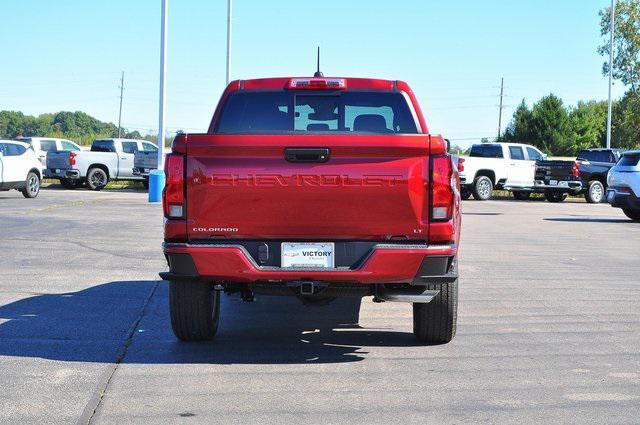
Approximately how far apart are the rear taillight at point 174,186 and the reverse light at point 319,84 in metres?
1.45

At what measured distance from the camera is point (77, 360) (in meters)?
6.92

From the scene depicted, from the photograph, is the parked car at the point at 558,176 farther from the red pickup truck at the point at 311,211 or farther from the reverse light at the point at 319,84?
the red pickup truck at the point at 311,211

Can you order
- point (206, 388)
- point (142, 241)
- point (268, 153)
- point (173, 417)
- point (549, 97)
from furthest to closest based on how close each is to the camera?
point (549, 97)
point (142, 241)
point (268, 153)
point (206, 388)
point (173, 417)

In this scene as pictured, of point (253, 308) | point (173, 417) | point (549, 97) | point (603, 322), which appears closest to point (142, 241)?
point (253, 308)

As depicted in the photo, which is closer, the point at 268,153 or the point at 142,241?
the point at 268,153

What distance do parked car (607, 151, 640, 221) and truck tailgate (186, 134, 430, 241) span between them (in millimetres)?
18459

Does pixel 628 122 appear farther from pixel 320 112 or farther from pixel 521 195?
pixel 320 112

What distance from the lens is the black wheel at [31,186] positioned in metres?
28.8

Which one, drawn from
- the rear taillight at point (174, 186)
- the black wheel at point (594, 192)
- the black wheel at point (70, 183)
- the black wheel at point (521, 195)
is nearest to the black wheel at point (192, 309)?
the rear taillight at point (174, 186)

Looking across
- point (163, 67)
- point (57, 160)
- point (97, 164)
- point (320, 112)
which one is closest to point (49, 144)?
point (57, 160)

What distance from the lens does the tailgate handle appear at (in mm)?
6559

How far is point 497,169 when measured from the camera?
1387 inches

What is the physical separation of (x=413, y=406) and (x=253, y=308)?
164 inches

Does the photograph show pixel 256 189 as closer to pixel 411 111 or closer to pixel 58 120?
pixel 411 111
